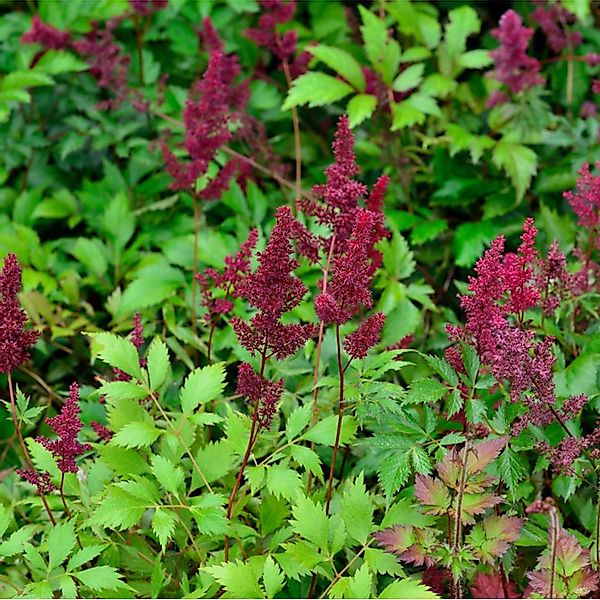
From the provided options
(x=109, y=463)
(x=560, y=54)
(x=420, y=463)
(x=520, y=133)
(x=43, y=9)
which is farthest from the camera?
(x=560, y=54)

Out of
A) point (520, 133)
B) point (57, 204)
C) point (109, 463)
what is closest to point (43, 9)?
point (57, 204)

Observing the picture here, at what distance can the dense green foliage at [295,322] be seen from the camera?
1804mm

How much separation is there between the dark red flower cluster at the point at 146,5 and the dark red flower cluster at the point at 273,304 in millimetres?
1811

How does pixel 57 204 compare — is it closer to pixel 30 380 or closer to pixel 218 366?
pixel 30 380

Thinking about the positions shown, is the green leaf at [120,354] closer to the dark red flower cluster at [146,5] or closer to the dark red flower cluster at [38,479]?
the dark red flower cluster at [38,479]

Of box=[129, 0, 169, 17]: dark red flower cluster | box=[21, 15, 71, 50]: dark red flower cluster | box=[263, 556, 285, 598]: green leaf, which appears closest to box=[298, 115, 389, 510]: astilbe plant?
box=[263, 556, 285, 598]: green leaf

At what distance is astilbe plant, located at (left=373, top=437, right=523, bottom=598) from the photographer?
5.72 feet

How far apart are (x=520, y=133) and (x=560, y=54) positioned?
2.26 ft

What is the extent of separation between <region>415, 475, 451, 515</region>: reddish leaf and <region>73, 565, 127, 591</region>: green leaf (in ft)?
2.06

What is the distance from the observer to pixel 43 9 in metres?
3.41

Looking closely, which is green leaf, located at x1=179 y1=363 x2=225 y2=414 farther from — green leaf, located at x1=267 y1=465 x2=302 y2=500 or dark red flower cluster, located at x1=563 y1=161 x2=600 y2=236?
dark red flower cluster, located at x1=563 y1=161 x2=600 y2=236

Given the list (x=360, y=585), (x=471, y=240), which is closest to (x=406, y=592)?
(x=360, y=585)

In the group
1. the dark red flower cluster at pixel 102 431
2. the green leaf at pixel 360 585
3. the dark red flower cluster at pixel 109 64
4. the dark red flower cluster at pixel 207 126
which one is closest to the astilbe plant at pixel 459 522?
the green leaf at pixel 360 585

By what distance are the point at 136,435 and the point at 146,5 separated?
6.28 feet
